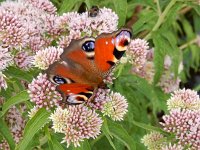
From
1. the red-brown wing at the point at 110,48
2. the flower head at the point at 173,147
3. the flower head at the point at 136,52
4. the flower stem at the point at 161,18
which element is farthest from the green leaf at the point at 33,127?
the flower stem at the point at 161,18

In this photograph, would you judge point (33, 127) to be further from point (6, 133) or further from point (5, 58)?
point (5, 58)

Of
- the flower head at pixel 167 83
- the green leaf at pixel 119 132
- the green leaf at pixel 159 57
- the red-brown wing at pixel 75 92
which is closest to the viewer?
the red-brown wing at pixel 75 92

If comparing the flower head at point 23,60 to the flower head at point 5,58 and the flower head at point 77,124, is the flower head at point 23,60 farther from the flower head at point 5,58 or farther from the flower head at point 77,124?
the flower head at point 77,124

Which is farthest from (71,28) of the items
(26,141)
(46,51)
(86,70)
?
(26,141)

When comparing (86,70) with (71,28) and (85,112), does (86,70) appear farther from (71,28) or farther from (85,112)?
(71,28)

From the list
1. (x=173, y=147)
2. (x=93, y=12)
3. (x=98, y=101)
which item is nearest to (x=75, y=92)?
(x=98, y=101)

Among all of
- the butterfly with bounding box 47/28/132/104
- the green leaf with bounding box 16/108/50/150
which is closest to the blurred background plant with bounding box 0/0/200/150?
the green leaf with bounding box 16/108/50/150
